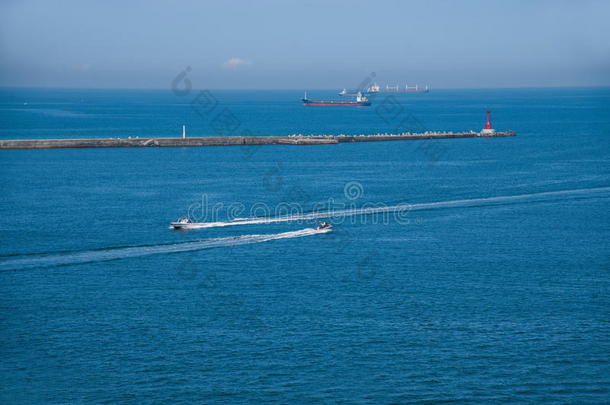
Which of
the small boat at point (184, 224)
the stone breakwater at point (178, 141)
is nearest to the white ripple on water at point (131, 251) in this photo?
the small boat at point (184, 224)

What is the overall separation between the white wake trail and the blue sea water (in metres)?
0.45

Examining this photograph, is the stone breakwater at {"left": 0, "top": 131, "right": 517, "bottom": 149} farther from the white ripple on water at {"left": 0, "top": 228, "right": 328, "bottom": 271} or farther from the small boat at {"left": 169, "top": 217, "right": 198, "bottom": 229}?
the white ripple on water at {"left": 0, "top": 228, "right": 328, "bottom": 271}

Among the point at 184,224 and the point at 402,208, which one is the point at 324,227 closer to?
the point at 184,224

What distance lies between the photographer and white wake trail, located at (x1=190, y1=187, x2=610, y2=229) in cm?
6066

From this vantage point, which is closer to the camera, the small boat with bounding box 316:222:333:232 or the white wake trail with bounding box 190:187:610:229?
the small boat with bounding box 316:222:333:232

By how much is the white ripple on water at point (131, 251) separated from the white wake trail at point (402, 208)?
3783 millimetres

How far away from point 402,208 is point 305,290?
24.3 m

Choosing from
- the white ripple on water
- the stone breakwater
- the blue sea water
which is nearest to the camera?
the blue sea water

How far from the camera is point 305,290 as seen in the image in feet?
149

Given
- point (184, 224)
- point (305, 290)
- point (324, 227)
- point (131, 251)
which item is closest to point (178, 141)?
point (184, 224)

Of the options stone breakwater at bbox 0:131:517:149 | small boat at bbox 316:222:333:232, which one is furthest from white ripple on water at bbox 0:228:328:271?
stone breakwater at bbox 0:131:517:149

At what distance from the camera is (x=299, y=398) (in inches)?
1294

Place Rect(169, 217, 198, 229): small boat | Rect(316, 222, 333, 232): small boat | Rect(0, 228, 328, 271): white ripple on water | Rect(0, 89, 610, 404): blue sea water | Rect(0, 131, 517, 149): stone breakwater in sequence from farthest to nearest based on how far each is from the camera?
Rect(0, 131, 517, 149): stone breakwater
Rect(316, 222, 333, 232): small boat
Rect(169, 217, 198, 229): small boat
Rect(0, 228, 328, 271): white ripple on water
Rect(0, 89, 610, 404): blue sea water

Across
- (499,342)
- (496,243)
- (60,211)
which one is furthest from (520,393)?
(60,211)
